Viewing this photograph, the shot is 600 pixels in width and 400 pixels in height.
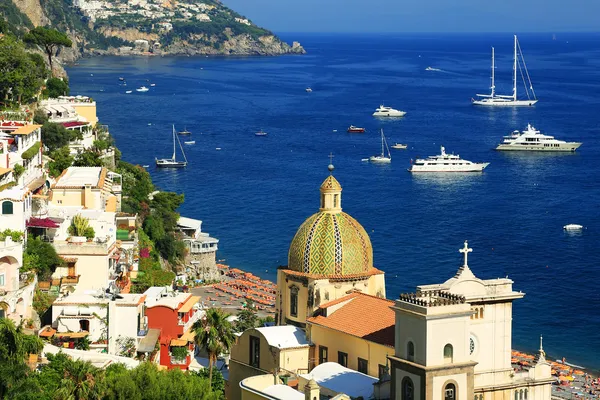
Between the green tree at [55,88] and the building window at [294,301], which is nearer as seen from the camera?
the building window at [294,301]

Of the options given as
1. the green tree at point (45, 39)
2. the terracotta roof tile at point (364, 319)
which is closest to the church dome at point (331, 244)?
the terracotta roof tile at point (364, 319)

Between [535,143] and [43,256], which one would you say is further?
[535,143]

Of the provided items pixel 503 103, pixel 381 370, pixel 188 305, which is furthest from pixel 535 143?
pixel 381 370

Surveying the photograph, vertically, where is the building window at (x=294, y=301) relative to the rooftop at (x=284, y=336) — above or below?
above

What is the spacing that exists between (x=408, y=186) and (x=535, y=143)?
2922cm

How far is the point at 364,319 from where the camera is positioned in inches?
1662

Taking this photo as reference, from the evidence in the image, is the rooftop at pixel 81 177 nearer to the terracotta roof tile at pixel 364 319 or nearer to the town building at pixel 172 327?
the town building at pixel 172 327

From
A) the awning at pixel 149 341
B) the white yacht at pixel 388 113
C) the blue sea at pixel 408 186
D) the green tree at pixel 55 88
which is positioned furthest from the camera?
the white yacht at pixel 388 113

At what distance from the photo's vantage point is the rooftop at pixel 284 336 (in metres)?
43.2

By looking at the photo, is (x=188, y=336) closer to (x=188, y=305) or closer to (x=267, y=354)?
(x=188, y=305)

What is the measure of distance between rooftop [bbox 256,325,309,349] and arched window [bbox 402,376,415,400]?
797 centimetres

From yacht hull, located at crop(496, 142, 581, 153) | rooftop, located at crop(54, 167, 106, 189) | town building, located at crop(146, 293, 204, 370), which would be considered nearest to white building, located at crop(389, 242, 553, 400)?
town building, located at crop(146, 293, 204, 370)

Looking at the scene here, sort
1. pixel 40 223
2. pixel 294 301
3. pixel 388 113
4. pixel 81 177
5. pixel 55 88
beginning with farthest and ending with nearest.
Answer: pixel 388 113
pixel 55 88
pixel 81 177
pixel 40 223
pixel 294 301

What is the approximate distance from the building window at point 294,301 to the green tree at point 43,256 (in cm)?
1010
